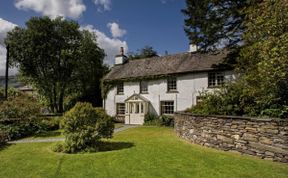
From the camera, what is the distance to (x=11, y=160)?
9477mm

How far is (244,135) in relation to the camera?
9.25m

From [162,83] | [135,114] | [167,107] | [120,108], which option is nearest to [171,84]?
[162,83]

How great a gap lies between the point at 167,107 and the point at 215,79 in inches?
222

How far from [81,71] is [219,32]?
22126 mm

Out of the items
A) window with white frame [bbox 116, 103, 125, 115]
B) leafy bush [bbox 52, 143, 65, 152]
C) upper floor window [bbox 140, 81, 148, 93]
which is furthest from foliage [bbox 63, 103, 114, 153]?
window with white frame [bbox 116, 103, 125, 115]

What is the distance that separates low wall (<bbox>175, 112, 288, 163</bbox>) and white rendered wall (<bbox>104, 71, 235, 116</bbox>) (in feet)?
31.7

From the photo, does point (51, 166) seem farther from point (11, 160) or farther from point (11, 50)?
point (11, 50)

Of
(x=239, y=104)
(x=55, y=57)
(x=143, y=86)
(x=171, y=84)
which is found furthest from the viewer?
(x=55, y=57)

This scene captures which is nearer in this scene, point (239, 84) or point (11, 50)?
point (239, 84)

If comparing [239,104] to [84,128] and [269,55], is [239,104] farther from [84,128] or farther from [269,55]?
[84,128]

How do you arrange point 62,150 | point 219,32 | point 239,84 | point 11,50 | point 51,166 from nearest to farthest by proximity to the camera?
point 51,166 → point 62,150 → point 239,84 → point 219,32 → point 11,50

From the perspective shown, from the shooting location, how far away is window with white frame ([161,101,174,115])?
23312mm

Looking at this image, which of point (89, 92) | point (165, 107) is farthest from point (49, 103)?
point (165, 107)

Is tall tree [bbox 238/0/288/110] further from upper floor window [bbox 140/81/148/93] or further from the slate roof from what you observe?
upper floor window [bbox 140/81/148/93]
